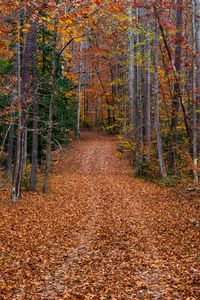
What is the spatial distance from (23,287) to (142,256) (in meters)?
2.86

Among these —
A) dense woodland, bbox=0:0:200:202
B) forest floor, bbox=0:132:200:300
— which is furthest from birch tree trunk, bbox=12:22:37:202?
forest floor, bbox=0:132:200:300

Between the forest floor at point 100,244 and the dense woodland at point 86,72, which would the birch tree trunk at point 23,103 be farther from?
the forest floor at point 100,244

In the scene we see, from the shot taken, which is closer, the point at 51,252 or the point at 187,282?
the point at 187,282

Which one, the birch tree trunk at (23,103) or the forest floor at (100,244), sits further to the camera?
the birch tree trunk at (23,103)

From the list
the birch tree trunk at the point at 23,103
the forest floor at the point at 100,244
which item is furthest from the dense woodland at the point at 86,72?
the forest floor at the point at 100,244

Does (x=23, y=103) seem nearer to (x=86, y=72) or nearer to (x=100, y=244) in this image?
(x=86, y=72)

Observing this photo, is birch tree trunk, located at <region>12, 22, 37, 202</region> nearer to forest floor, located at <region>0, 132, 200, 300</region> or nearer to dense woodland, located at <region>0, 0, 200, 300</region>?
dense woodland, located at <region>0, 0, 200, 300</region>

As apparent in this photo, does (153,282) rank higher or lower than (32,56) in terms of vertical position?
lower

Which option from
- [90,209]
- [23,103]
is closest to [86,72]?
[23,103]

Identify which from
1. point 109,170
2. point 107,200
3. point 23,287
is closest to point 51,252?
point 23,287

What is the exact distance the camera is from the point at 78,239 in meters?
9.66

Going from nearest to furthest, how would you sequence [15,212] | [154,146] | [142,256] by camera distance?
[142,256]
[15,212]
[154,146]

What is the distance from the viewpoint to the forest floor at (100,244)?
6.62m

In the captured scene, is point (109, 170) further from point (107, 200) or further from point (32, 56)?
point (32, 56)
